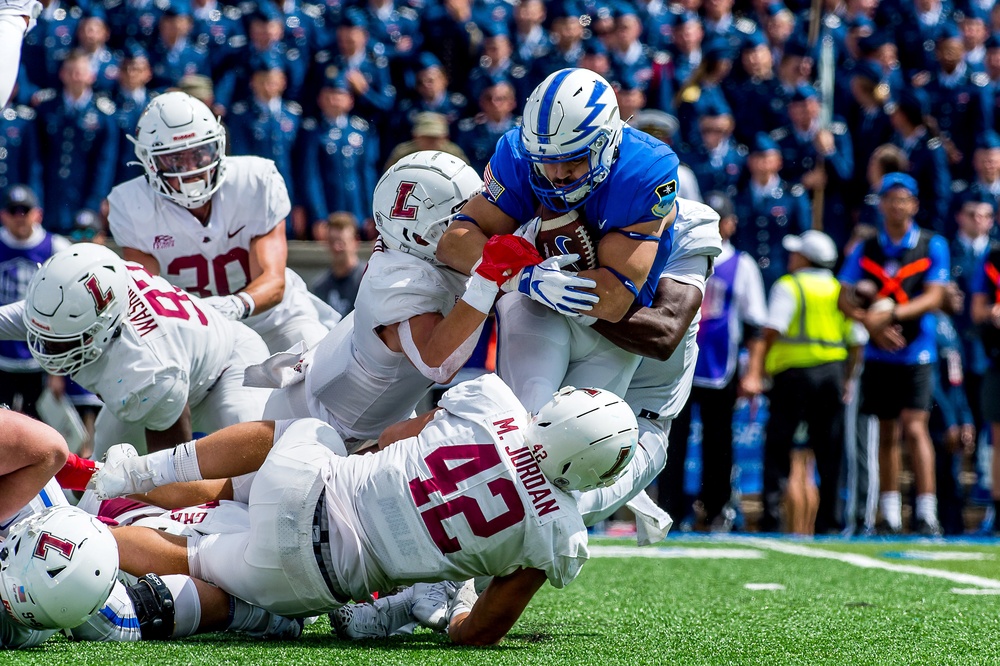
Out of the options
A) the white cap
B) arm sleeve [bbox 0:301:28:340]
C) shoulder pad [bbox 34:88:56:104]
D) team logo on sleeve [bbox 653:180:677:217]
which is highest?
shoulder pad [bbox 34:88:56:104]

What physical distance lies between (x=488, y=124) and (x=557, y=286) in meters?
5.58

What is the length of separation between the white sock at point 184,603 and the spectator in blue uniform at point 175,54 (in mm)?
6487

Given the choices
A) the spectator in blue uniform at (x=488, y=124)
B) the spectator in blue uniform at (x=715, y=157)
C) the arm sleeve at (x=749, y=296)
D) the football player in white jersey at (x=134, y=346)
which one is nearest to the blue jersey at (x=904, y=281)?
the arm sleeve at (x=749, y=296)

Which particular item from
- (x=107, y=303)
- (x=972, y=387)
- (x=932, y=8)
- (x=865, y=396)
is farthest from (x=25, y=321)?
(x=932, y=8)

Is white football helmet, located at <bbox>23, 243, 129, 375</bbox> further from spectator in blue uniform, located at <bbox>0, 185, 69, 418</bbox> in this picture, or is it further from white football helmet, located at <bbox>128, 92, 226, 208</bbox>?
spectator in blue uniform, located at <bbox>0, 185, 69, 418</bbox>

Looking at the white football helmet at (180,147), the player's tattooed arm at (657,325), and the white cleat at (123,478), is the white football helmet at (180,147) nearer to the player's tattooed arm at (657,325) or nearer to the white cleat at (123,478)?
the white cleat at (123,478)

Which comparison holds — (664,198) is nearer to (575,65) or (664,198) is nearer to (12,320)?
(12,320)

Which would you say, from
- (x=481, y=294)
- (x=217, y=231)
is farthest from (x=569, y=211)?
(x=217, y=231)

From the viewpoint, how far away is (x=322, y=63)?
9672 millimetres

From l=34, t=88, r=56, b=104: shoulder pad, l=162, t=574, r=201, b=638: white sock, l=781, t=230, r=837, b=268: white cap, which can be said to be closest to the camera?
l=162, t=574, r=201, b=638: white sock

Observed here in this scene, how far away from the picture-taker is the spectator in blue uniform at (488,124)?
9141mm

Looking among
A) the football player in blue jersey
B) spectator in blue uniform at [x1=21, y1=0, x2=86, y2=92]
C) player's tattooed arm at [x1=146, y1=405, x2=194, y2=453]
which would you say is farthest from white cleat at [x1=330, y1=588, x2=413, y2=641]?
spectator in blue uniform at [x1=21, y1=0, x2=86, y2=92]

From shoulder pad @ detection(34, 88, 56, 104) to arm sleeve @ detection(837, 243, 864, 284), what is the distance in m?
5.50

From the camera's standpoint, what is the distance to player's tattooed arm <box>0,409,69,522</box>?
3275 mm
